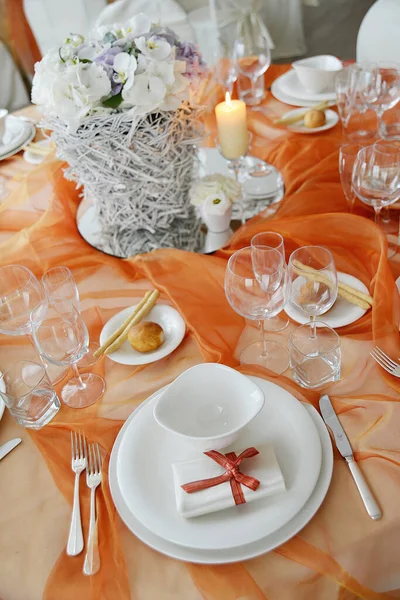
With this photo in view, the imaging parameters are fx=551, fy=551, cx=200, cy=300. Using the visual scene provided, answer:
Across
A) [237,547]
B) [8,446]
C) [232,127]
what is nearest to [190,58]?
[232,127]

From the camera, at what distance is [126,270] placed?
117 centimetres

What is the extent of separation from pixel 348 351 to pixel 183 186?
526 millimetres

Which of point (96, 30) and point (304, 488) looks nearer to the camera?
point (304, 488)

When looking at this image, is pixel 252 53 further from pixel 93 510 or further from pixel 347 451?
pixel 93 510

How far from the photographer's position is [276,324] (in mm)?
1014

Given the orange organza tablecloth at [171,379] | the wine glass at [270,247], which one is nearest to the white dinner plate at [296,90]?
the orange organza tablecloth at [171,379]

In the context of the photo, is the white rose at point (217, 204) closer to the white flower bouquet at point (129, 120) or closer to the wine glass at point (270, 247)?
the white flower bouquet at point (129, 120)

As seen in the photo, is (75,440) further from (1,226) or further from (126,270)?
(1,226)

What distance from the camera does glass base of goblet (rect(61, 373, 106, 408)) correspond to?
922 millimetres

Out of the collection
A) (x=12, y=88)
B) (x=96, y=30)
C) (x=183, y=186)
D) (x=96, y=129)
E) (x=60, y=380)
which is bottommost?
(x=12, y=88)

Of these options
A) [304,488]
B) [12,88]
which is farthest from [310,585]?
[12,88]

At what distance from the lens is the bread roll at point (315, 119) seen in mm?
1479

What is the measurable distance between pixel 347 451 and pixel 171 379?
313 millimetres

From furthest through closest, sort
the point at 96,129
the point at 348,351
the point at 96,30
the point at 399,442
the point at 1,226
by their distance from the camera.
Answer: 1. the point at 1,226
2. the point at 96,30
3. the point at 96,129
4. the point at 348,351
5. the point at 399,442
